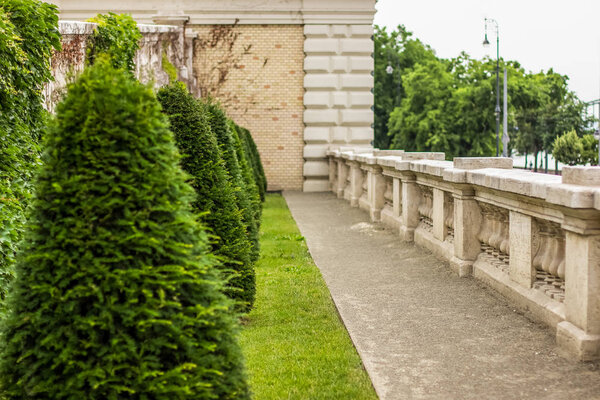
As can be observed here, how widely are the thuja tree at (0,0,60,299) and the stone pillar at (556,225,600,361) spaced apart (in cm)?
409

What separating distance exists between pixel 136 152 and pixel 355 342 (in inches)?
136

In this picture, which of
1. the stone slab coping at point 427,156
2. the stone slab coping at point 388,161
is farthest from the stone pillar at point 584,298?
the stone slab coping at point 388,161

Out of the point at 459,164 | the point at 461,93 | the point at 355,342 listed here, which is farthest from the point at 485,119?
the point at 355,342

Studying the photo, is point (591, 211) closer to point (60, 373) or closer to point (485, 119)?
point (60, 373)

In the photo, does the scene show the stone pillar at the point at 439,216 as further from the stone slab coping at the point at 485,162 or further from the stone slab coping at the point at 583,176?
the stone slab coping at the point at 583,176

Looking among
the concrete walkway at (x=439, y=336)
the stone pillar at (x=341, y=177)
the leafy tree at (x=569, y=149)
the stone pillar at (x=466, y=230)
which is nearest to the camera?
the concrete walkway at (x=439, y=336)

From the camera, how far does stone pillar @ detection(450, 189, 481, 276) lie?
31.0 feet

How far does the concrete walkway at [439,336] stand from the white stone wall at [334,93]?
1488cm

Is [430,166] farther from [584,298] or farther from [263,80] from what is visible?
[263,80]

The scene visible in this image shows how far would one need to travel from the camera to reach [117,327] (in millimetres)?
3666

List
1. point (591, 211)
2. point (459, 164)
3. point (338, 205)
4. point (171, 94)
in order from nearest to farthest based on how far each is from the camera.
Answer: point (591, 211) → point (171, 94) → point (459, 164) → point (338, 205)

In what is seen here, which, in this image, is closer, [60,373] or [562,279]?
[60,373]

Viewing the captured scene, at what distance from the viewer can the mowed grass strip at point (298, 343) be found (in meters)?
5.54

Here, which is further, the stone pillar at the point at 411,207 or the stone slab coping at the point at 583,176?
the stone pillar at the point at 411,207
